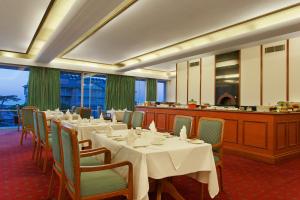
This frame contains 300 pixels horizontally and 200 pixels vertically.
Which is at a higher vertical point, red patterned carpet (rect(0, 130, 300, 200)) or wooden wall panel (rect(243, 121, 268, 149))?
wooden wall panel (rect(243, 121, 268, 149))

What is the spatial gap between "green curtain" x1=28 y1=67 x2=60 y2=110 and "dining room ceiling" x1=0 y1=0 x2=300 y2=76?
1448 mm

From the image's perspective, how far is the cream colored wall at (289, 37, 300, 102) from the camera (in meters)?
6.17

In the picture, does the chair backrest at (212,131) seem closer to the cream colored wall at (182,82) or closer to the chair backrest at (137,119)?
the chair backrest at (137,119)

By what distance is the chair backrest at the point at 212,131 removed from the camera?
302 centimetres

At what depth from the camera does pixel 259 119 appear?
4562mm

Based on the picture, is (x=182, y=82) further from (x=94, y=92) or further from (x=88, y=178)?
(x=88, y=178)

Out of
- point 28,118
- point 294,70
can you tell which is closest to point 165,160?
point 28,118

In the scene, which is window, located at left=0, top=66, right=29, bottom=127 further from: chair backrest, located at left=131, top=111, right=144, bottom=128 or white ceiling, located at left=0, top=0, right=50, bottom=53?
chair backrest, located at left=131, top=111, right=144, bottom=128

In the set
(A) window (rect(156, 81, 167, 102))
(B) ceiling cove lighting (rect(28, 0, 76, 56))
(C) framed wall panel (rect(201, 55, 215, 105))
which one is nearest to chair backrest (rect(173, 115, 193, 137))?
(B) ceiling cove lighting (rect(28, 0, 76, 56))

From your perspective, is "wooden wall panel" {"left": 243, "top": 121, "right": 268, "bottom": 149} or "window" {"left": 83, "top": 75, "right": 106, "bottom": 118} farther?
"window" {"left": 83, "top": 75, "right": 106, "bottom": 118}

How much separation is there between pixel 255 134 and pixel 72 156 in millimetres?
3918

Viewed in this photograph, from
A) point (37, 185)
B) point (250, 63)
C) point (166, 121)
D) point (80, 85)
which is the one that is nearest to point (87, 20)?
point (37, 185)

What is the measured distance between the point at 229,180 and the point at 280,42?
4.95m

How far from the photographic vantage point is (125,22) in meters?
5.04
